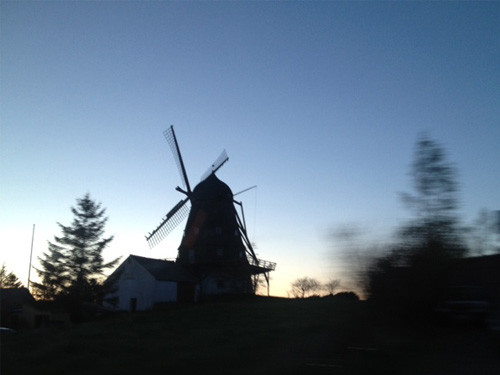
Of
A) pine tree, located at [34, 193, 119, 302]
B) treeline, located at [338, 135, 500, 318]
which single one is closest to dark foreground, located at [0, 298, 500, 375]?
treeline, located at [338, 135, 500, 318]

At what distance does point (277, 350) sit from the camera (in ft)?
34.0

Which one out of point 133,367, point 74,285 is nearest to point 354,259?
point 133,367

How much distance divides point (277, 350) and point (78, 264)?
27575mm

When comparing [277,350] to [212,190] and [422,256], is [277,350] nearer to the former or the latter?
[422,256]

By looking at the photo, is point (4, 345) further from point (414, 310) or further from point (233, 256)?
point (233, 256)

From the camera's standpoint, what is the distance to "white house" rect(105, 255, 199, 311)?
1624 inches

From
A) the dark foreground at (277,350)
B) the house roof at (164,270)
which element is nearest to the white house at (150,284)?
the house roof at (164,270)

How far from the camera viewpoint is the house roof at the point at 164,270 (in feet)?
137

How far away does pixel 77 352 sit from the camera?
963cm

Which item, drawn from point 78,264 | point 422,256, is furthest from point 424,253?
point 78,264

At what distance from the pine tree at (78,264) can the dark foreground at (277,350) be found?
21768 mm

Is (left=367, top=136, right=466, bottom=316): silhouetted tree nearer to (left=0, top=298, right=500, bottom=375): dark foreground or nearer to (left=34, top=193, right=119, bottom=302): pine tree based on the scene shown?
(left=0, top=298, right=500, bottom=375): dark foreground

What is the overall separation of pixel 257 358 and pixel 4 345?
598 centimetres

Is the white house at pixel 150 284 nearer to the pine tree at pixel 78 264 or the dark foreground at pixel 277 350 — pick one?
the pine tree at pixel 78 264
